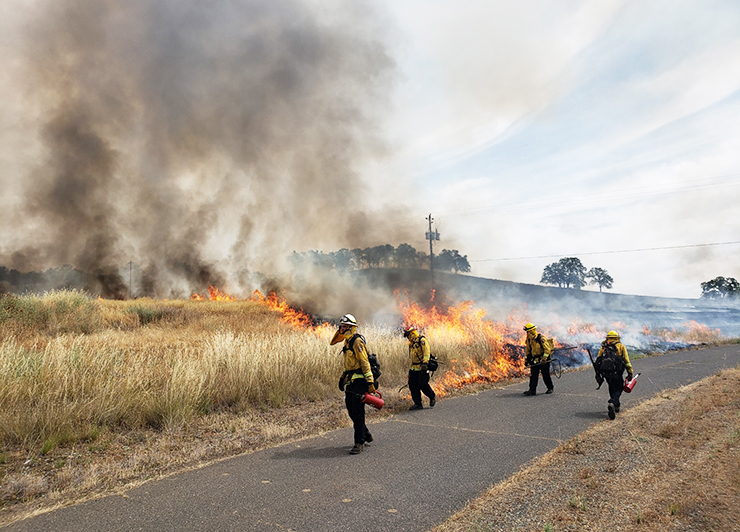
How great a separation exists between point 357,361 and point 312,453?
4.76ft

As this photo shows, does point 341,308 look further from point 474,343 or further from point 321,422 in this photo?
point 321,422

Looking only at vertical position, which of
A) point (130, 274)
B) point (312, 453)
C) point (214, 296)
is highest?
point (130, 274)

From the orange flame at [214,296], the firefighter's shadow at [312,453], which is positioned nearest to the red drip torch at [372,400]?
the firefighter's shadow at [312,453]

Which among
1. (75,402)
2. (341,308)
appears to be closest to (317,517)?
(75,402)

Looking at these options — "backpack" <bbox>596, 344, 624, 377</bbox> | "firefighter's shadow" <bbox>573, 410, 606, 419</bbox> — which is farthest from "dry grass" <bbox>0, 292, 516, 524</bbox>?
"backpack" <bbox>596, 344, 624, 377</bbox>

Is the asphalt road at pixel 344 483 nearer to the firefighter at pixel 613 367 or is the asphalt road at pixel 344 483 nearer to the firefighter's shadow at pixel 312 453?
the firefighter's shadow at pixel 312 453

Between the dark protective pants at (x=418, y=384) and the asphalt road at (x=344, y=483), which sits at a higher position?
the dark protective pants at (x=418, y=384)

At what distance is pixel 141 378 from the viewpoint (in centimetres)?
782

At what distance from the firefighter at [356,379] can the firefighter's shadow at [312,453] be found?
24 cm

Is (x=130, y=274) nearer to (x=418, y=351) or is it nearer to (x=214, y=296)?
(x=214, y=296)

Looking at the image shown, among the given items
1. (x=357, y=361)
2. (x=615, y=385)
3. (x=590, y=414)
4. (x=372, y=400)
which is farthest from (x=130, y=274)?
(x=615, y=385)

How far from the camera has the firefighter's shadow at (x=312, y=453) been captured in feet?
20.0

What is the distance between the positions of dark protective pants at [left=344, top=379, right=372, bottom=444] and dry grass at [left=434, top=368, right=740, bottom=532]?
2307 millimetres

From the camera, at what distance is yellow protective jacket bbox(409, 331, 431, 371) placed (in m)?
9.49
